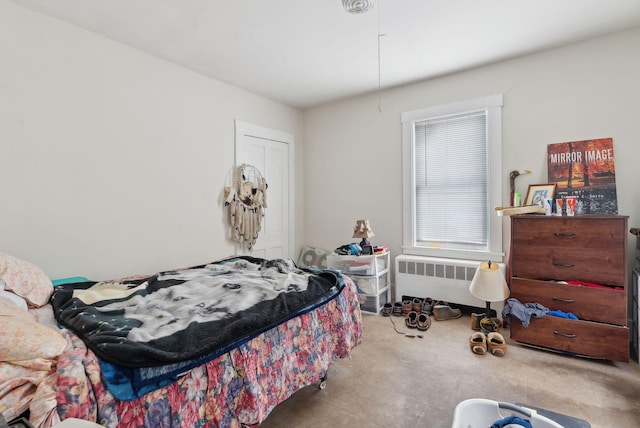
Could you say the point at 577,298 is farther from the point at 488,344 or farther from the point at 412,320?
the point at 412,320

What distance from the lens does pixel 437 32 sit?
2.60m

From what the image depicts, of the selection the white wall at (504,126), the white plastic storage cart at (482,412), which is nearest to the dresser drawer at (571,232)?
the white wall at (504,126)

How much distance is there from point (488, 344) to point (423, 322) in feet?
A: 2.04

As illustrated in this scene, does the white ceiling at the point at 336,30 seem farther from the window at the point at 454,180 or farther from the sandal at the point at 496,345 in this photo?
the sandal at the point at 496,345

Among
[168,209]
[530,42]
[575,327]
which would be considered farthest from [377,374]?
[530,42]

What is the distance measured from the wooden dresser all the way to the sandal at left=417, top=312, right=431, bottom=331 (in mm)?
707

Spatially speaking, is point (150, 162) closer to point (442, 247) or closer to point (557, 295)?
point (442, 247)

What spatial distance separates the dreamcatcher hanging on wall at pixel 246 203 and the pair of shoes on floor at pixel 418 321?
197 cm

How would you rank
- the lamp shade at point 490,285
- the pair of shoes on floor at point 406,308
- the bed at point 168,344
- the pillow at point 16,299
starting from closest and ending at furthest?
the bed at point 168,344 < the pillow at point 16,299 < the lamp shade at point 490,285 < the pair of shoes on floor at point 406,308

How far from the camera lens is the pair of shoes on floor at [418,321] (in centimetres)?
305

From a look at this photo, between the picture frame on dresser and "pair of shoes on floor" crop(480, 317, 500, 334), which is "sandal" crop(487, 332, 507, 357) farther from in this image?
the picture frame on dresser

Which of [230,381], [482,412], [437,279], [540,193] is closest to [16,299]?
[230,381]

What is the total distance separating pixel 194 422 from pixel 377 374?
140 centimetres

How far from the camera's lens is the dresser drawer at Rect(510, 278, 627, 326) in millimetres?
2322
